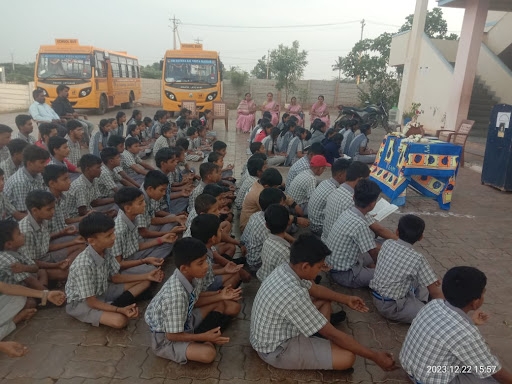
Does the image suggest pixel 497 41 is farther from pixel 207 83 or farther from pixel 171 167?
pixel 171 167

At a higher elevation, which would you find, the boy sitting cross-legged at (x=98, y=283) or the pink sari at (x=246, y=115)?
the pink sari at (x=246, y=115)

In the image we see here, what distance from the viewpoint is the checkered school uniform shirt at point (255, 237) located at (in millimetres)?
3465

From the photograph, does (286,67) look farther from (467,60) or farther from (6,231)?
(6,231)

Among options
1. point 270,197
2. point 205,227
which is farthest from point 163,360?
point 270,197

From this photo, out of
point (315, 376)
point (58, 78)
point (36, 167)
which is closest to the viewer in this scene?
point (315, 376)

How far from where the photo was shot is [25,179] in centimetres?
416

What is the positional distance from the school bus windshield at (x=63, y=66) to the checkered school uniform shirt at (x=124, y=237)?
41.6 feet

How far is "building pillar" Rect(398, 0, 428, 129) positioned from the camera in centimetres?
1339

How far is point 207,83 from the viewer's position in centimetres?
1434

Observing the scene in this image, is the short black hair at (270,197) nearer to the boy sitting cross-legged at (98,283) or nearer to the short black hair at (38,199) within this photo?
the boy sitting cross-legged at (98,283)

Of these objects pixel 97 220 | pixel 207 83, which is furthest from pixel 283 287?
pixel 207 83

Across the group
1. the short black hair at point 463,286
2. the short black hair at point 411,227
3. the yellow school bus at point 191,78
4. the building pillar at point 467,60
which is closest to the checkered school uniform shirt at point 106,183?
the short black hair at point 411,227

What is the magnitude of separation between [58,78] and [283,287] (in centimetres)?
1449

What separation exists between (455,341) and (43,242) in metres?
3.20
